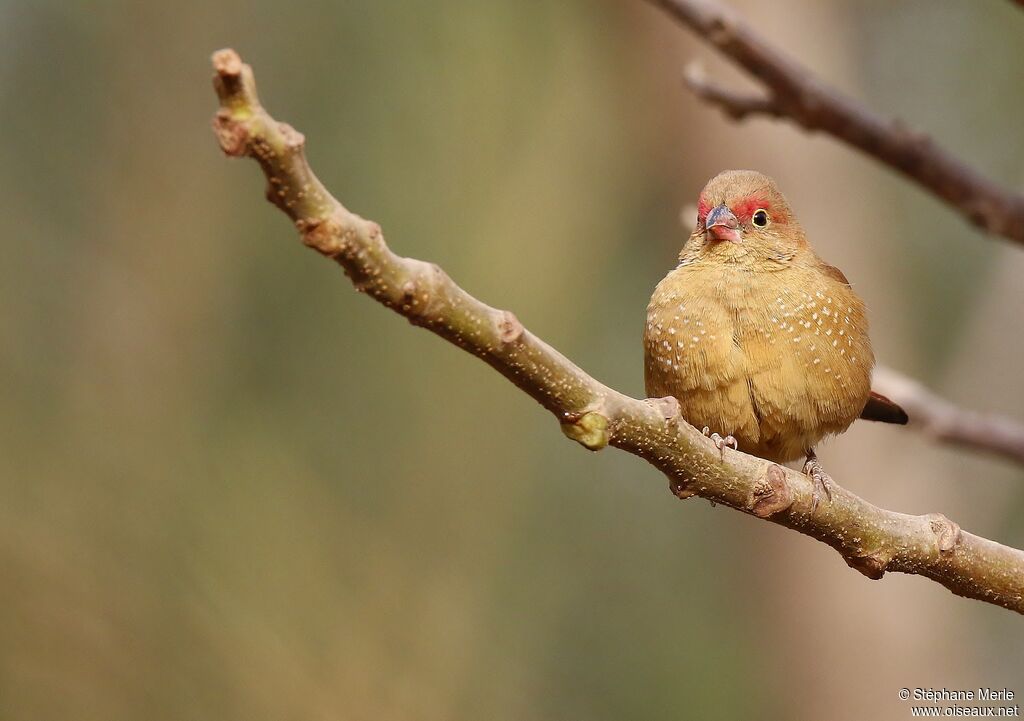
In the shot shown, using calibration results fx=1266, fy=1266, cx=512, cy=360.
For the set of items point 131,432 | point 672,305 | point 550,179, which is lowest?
point 131,432

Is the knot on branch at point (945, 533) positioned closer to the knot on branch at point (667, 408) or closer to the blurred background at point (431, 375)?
the knot on branch at point (667, 408)

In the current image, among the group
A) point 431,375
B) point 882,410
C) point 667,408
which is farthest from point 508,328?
point 431,375

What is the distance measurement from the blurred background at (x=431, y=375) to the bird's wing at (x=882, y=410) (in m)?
1.44

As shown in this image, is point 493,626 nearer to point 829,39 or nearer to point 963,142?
point 829,39

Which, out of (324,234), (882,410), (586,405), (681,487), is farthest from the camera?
(882,410)

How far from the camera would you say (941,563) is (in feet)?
9.97

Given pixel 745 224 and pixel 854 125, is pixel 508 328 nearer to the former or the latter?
pixel 854 125

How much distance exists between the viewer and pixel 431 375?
542cm

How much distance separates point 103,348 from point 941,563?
291 cm

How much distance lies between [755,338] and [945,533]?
801mm

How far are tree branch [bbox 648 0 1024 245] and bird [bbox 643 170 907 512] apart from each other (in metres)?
0.50

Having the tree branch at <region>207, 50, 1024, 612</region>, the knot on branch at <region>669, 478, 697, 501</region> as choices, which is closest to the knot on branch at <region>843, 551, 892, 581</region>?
the tree branch at <region>207, 50, 1024, 612</region>

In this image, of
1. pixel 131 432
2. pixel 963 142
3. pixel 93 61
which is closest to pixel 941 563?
pixel 131 432

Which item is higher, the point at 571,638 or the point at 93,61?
the point at 93,61
